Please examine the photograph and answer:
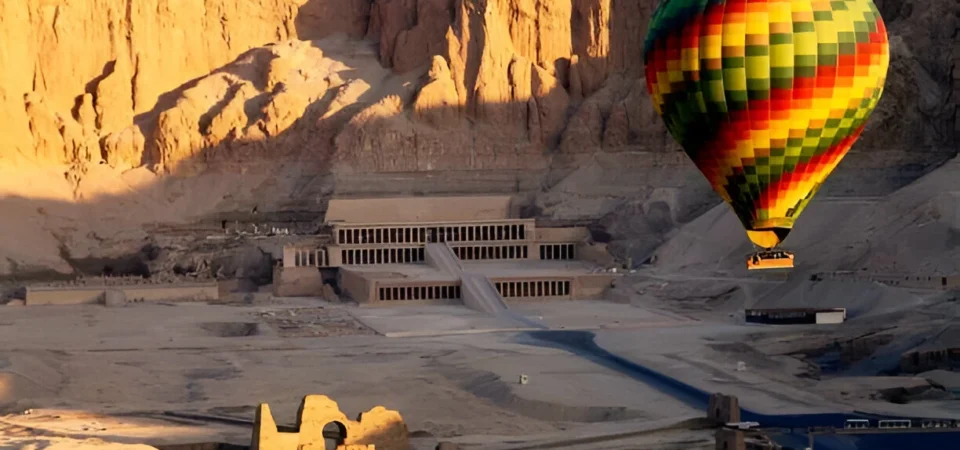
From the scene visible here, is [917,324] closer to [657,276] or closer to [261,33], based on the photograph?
[657,276]

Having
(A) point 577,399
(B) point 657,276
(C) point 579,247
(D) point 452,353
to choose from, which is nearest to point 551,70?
(C) point 579,247

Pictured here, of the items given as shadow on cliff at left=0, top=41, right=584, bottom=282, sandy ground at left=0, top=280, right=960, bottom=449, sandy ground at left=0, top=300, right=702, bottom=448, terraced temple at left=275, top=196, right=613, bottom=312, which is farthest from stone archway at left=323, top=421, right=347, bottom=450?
shadow on cliff at left=0, top=41, right=584, bottom=282

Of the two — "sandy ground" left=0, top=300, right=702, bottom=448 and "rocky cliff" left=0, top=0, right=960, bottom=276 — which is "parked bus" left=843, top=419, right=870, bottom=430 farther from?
"rocky cliff" left=0, top=0, right=960, bottom=276

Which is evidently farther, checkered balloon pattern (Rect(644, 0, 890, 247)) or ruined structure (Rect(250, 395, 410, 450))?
checkered balloon pattern (Rect(644, 0, 890, 247))

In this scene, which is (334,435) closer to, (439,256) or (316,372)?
(316,372)

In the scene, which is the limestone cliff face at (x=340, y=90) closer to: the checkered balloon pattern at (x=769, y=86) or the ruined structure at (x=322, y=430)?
the checkered balloon pattern at (x=769, y=86)
